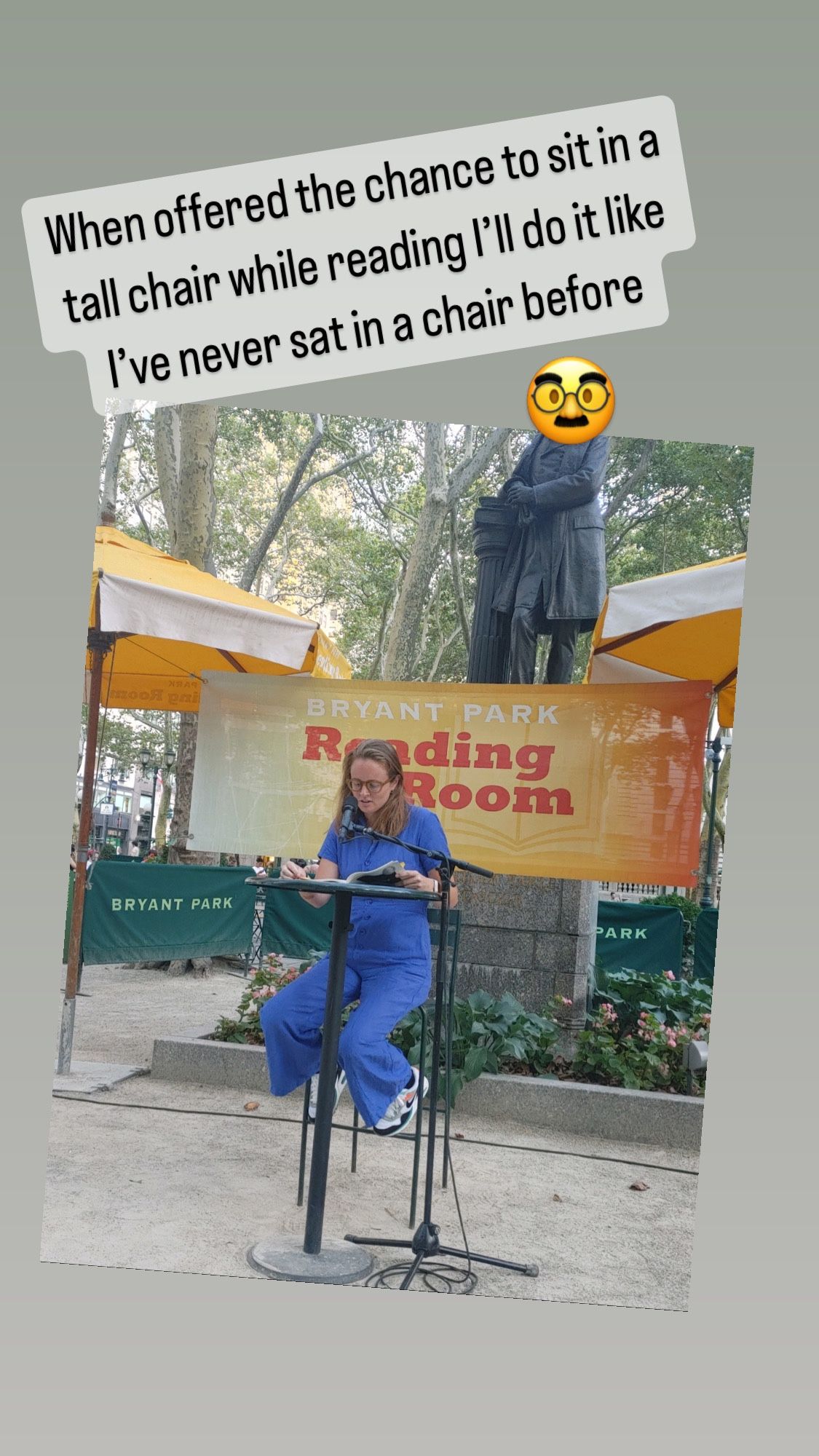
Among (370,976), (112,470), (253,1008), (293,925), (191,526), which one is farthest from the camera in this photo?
(293,925)

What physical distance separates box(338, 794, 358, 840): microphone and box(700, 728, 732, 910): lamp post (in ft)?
4.08

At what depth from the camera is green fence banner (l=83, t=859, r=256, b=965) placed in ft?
18.4

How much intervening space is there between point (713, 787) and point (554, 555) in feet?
3.46

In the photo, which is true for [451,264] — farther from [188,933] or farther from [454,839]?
[188,933]

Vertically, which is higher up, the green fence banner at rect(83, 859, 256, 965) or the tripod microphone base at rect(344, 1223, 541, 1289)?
the green fence banner at rect(83, 859, 256, 965)

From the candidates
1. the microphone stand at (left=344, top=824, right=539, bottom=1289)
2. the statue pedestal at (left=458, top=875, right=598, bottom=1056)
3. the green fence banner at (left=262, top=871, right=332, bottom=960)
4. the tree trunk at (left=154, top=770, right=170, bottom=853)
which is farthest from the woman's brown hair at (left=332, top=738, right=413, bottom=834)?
the green fence banner at (left=262, top=871, right=332, bottom=960)

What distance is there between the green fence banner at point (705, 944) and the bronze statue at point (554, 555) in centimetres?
103

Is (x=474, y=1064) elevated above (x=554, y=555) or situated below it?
below

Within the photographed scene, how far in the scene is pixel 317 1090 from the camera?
10.9ft

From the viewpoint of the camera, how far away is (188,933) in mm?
6441

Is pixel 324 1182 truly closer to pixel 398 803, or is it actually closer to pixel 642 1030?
pixel 398 803

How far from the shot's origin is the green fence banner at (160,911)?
5.60m

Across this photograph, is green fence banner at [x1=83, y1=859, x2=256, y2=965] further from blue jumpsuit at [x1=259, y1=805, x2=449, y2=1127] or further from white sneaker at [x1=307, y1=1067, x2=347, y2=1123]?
blue jumpsuit at [x1=259, y1=805, x2=449, y2=1127]

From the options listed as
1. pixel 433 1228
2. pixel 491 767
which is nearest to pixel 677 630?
pixel 491 767
